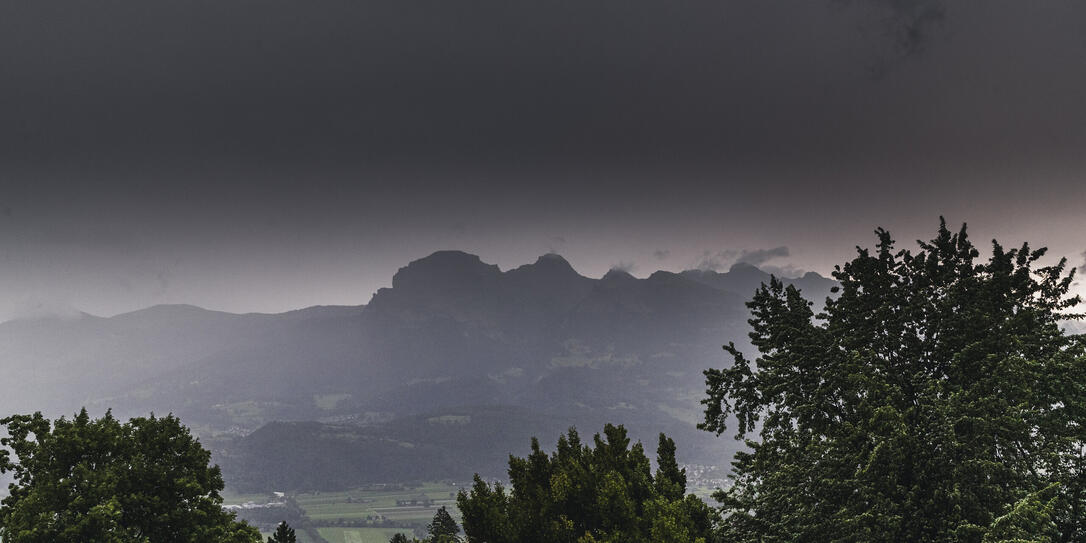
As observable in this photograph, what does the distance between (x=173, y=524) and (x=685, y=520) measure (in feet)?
56.2

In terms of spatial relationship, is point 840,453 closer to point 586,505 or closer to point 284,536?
point 586,505

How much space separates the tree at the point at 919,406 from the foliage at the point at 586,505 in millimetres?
4186

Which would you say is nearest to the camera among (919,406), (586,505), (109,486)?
(586,505)

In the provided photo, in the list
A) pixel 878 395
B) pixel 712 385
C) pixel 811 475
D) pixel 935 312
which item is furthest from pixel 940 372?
pixel 712 385

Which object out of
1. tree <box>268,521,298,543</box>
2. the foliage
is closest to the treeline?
the foliage

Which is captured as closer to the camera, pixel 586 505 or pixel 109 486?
pixel 586 505

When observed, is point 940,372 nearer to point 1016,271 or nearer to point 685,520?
point 1016,271

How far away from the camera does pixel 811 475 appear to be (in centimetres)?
1641

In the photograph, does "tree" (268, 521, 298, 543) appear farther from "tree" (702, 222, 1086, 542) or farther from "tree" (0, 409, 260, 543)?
"tree" (702, 222, 1086, 542)

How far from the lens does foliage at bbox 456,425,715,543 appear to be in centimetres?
1301

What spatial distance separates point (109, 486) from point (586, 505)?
1490 centimetres

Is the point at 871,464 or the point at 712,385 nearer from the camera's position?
the point at 871,464

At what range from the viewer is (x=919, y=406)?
51.8 ft

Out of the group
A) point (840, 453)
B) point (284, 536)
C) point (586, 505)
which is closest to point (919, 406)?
point (840, 453)
